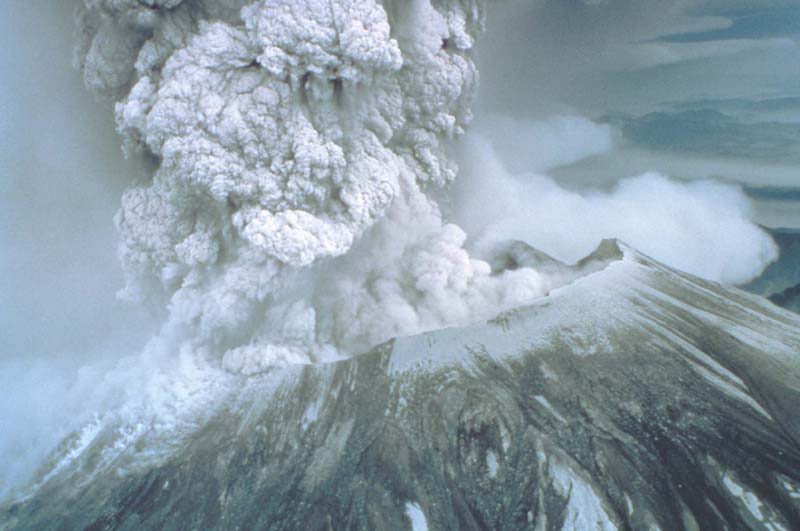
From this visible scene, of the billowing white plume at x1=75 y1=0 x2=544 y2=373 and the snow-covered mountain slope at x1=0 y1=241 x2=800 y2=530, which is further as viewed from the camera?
the billowing white plume at x1=75 y1=0 x2=544 y2=373

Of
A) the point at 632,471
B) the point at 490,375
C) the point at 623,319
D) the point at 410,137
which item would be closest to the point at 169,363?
the point at 490,375

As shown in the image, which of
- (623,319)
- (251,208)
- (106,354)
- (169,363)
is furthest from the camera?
(106,354)

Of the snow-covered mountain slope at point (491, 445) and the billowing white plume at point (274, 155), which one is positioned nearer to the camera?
the snow-covered mountain slope at point (491, 445)

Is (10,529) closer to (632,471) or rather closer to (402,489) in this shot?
(402,489)

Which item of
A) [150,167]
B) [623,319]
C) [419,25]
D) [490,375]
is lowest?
[623,319]

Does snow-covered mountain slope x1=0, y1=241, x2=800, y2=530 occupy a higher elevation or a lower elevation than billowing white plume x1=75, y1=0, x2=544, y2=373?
lower
